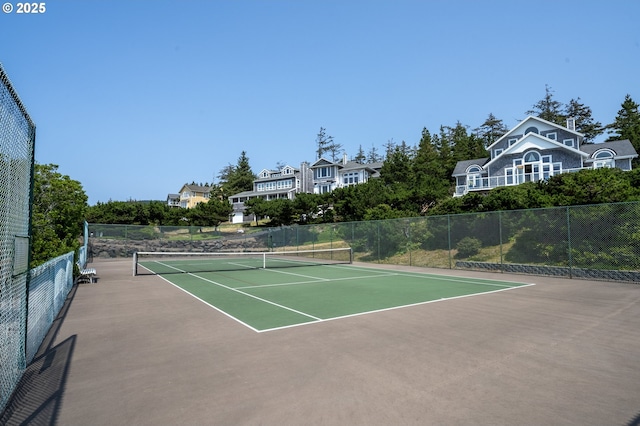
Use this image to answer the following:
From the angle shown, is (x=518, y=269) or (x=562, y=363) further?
(x=518, y=269)

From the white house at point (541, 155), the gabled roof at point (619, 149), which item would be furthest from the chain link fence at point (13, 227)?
the gabled roof at point (619, 149)

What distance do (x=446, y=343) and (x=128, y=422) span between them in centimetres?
461

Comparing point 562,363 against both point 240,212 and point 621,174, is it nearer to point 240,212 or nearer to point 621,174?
point 621,174

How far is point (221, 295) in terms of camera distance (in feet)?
36.4

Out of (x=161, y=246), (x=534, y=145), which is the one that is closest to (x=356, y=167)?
(x=534, y=145)

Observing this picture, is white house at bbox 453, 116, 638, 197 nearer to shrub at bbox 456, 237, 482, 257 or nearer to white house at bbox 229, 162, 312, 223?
shrub at bbox 456, 237, 482, 257

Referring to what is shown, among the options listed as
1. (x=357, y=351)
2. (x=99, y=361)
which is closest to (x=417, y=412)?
(x=357, y=351)

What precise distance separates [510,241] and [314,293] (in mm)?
10236

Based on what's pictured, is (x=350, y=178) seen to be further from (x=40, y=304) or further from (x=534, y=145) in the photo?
(x=40, y=304)

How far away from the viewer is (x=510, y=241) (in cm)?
1658

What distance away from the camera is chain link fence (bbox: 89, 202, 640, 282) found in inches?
521

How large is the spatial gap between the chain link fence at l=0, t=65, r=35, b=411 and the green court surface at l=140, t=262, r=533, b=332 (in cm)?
355

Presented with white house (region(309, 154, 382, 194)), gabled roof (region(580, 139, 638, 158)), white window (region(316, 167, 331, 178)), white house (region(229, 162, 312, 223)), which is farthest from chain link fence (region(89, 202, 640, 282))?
white house (region(229, 162, 312, 223))

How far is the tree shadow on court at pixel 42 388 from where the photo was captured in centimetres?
368
